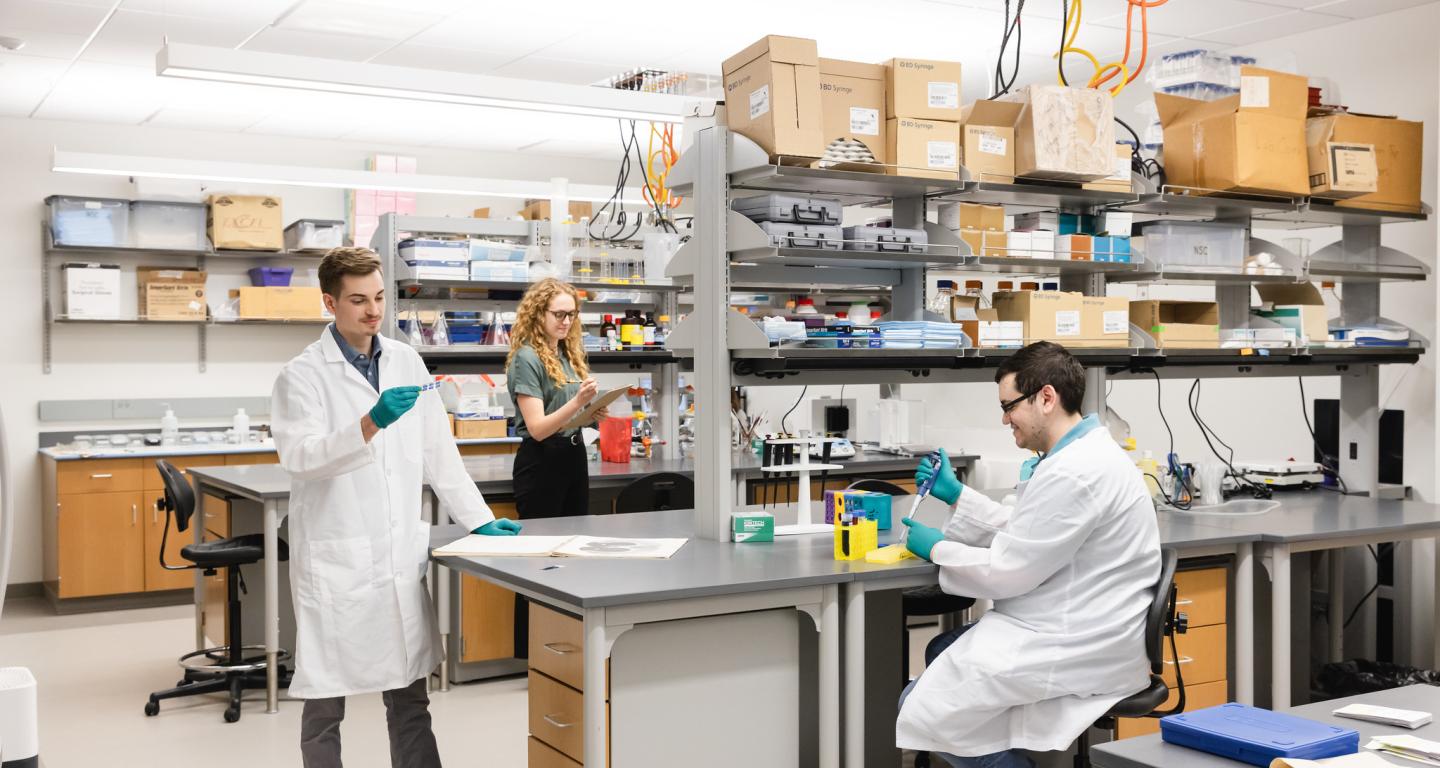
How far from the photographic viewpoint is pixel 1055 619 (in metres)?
2.50

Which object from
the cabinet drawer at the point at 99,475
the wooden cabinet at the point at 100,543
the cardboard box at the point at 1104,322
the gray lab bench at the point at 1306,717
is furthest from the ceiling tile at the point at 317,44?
the gray lab bench at the point at 1306,717

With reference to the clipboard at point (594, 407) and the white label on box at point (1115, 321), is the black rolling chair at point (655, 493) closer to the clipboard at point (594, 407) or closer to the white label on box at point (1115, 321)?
the clipboard at point (594, 407)

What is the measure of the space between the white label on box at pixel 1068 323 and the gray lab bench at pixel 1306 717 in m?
1.78

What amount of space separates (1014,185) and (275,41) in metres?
3.45

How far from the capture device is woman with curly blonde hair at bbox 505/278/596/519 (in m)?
4.14

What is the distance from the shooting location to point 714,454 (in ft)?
10.4

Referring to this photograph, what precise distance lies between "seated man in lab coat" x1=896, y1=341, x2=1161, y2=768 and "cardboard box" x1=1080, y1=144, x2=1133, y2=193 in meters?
1.37

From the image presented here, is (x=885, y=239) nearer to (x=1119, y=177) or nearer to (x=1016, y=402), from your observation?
(x=1016, y=402)

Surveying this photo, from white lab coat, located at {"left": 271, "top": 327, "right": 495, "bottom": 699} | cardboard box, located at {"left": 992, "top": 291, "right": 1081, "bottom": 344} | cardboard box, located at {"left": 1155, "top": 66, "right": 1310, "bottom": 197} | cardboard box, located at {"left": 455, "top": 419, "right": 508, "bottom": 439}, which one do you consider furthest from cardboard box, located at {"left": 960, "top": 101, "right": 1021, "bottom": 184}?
cardboard box, located at {"left": 455, "top": 419, "right": 508, "bottom": 439}

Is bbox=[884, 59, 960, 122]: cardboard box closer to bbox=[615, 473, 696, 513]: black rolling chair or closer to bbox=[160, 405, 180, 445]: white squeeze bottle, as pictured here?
bbox=[615, 473, 696, 513]: black rolling chair

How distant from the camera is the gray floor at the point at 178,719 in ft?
12.7

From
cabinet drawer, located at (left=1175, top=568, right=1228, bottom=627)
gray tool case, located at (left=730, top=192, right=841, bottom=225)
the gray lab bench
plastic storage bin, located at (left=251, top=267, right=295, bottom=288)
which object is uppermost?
plastic storage bin, located at (left=251, top=267, right=295, bottom=288)

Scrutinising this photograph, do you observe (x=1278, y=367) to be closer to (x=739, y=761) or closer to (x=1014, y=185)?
(x=1014, y=185)

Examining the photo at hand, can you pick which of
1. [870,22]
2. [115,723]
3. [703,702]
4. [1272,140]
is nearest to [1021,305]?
[1272,140]
